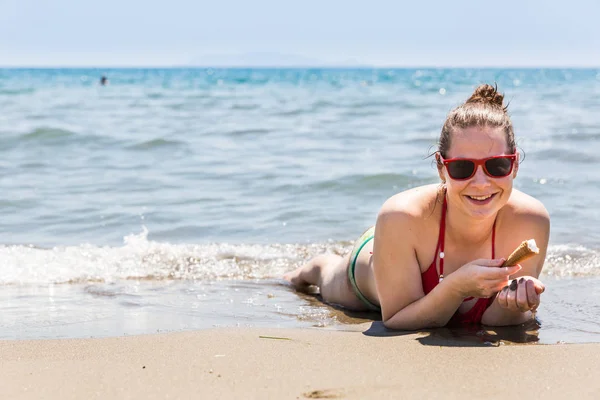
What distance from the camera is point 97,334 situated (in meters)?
3.89

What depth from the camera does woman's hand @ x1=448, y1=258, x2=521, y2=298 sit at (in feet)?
11.0

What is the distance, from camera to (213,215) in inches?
307

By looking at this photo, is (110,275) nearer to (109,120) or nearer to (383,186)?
(383,186)

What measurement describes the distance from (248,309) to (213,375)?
176cm

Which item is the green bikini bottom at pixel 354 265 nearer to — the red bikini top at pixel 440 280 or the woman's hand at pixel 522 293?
the red bikini top at pixel 440 280

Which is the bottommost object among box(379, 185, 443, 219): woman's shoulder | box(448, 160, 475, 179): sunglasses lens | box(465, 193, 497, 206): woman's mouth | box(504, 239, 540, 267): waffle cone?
box(504, 239, 540, 267): waffle cone

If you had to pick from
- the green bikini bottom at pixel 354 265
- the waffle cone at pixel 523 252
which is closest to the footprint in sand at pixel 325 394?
the waffle cone at pixel 523 252

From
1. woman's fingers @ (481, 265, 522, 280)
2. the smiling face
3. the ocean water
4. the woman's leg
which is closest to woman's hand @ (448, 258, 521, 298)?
woman's fingers @ (481, 265, 522, 280)

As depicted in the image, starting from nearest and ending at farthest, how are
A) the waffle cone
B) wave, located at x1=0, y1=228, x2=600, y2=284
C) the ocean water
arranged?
the waffle cone, the ocean water, wave, located at x1=0, y1=228, x2=600, y2=284

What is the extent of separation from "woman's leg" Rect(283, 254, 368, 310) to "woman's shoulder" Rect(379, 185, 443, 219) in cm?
93

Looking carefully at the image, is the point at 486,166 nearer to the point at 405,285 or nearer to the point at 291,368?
the point at 405,285

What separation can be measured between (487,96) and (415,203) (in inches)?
23.4

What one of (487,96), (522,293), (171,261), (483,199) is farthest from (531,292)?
(171,261)

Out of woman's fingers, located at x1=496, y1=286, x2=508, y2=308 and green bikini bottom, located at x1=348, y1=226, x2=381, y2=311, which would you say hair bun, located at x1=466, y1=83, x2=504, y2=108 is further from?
green bikini bottom, located at x1=348, y1=226, x2=381, y2=311
